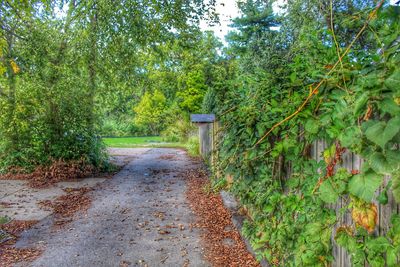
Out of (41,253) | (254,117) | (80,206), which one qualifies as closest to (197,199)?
(80,206)

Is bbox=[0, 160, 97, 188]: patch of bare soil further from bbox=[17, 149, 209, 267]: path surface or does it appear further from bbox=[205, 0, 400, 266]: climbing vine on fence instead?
bbox=[205, 0, 400, 266]: climbing vine on fence

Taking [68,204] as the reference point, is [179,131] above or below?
above

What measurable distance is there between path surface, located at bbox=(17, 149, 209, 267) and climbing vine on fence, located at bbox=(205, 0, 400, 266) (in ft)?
3.48

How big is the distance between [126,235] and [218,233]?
1291 mm

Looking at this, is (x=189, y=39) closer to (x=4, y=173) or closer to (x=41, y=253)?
(x=4, y=173)

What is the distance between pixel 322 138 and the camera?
2.33 meters

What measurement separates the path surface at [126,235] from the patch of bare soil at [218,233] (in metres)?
0.15

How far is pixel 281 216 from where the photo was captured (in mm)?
3006

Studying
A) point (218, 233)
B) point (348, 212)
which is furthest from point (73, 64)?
point (348, 212)

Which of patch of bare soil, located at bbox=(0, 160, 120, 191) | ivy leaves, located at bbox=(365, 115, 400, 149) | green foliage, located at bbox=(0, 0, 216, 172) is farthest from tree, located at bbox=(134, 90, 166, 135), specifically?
ivy leaves, located at bbox=(365, 115, 400, 149)

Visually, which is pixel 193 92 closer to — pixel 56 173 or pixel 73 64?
pixel 73 64

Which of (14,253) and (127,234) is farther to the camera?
(127,234)

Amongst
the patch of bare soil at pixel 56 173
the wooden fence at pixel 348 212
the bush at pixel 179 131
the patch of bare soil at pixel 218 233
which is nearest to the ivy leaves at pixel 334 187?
the wooden fence at pixel 348 212

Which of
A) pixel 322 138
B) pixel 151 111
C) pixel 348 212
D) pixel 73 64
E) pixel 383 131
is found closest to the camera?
pixel 383 131
